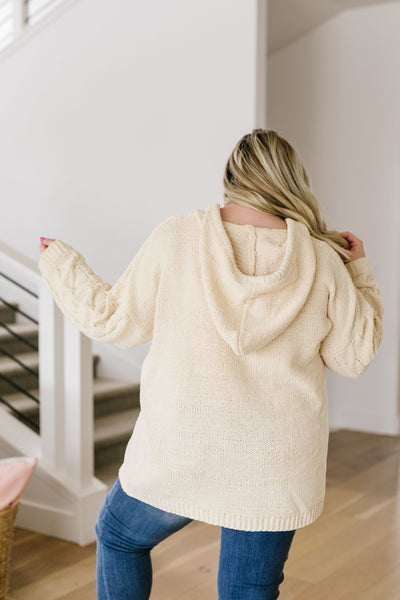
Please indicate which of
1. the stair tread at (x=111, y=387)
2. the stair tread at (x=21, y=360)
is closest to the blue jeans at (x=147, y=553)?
the stair tread at (x=21, y=360)

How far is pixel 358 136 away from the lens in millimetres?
4832

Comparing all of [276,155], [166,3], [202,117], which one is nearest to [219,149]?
[202,117]

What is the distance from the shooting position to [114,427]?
12.1 ft

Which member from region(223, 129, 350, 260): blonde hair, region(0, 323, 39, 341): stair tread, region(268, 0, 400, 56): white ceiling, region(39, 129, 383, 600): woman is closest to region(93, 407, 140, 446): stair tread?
region(0, 323, 39, 341): stair tread

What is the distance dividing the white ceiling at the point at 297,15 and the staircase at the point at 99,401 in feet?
8.20

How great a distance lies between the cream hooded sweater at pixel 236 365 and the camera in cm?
118

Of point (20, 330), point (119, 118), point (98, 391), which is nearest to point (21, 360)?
point (20, 330)

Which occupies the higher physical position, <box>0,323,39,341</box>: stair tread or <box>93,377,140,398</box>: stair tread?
<box>0,323,39,341</box>: stair tread

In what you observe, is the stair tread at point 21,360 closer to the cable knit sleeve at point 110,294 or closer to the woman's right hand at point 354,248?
the cable knit sleeve at point 110,294

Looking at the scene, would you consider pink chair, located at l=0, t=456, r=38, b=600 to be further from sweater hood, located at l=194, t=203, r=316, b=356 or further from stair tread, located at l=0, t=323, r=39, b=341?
stair tread, located at l=0, t=323, r=39, b=341

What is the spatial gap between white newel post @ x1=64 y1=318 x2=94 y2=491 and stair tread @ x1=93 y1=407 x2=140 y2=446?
0.72 meters

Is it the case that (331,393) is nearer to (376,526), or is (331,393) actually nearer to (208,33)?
(376,526)

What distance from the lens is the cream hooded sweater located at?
1.18 meters

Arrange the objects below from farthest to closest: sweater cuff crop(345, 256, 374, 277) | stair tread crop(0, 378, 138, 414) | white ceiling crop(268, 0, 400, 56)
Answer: white ceiling crop(268, 0, 400, 56), stair tread crop(0, 378, 138, 414), sweater cuff crop(345, 256, 374, 277)
